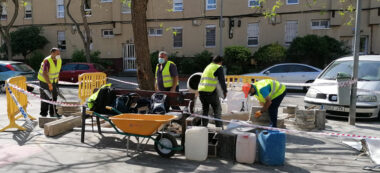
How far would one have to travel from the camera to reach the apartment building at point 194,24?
818 inches

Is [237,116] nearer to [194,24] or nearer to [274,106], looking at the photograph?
[274,106]

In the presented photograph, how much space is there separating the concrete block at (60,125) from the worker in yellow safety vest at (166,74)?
6.96 feet

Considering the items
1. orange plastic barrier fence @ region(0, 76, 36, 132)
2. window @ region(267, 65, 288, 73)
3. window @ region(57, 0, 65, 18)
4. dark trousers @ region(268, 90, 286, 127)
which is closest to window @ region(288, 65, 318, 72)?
window @ region(267, 65, 288, 73)

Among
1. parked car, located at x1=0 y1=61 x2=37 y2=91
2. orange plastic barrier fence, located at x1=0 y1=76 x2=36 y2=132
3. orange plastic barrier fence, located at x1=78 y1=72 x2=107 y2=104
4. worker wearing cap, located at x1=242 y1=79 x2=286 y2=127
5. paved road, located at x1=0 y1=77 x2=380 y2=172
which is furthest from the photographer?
parked car, located at x1=0 y1=61 x2=37 y2=91

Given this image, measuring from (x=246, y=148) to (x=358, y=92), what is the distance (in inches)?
196

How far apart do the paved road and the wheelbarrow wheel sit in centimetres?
11

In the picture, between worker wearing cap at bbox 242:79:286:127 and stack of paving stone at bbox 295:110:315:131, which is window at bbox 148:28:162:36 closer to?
stack of paving stone at bbox 295:110:315:131

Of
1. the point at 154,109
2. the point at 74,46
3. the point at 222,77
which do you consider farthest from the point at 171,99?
the point at 74,46

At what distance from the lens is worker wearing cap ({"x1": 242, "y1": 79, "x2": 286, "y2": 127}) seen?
231 inches

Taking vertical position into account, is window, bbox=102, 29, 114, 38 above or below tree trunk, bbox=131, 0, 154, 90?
above

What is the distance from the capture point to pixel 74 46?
1066 inches

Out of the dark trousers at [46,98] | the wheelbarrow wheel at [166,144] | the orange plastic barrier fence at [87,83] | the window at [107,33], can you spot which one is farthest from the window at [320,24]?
the wheelbarrow wheel at [166,144]

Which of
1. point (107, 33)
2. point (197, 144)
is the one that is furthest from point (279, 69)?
point (107, 33)

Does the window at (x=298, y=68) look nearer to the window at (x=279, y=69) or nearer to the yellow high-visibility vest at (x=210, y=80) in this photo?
the window at (x=279, y=69)
